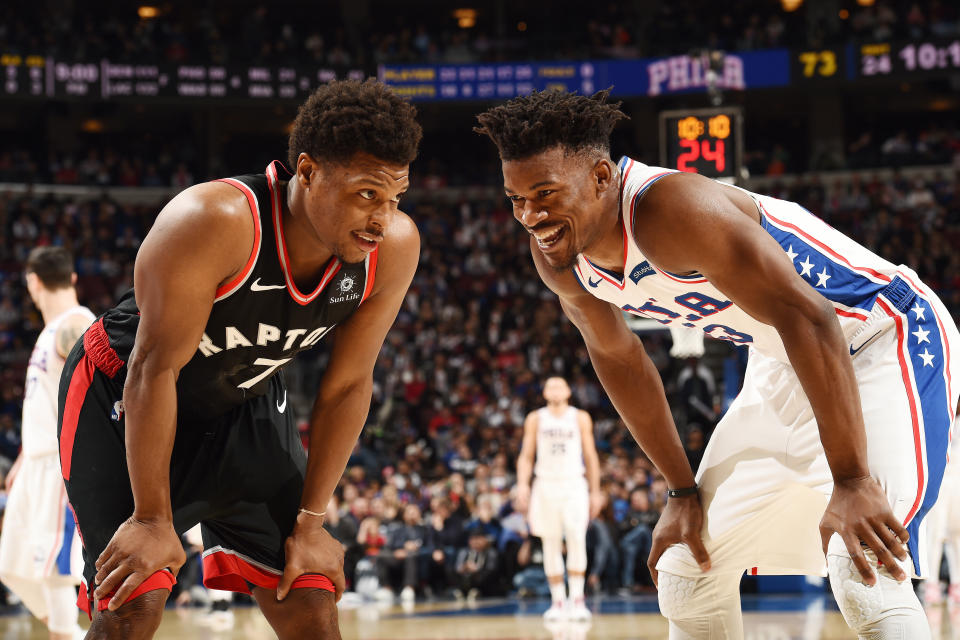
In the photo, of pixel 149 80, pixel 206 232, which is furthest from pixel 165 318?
pixel 149 80

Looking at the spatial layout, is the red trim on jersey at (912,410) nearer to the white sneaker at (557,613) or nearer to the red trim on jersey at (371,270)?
the red trim on jersey at (371,270)

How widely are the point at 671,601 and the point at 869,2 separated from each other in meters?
20.3

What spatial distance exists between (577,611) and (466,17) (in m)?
17.4

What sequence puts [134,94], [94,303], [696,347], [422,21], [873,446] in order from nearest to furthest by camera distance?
[873,446] < [696,347] < [94,303] < [134,94] < [422,21]

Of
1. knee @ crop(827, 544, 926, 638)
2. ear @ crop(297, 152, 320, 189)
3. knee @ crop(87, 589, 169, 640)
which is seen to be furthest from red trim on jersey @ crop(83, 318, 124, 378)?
knee @ crop(827, 544, 926, 638)

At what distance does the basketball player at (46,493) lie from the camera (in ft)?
15.1

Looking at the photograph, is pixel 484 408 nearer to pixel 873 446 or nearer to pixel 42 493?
pixel 42 493

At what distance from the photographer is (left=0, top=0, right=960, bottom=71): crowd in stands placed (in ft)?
61.1

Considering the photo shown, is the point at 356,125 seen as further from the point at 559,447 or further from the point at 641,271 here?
the point at 559,447

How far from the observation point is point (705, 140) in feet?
29.3

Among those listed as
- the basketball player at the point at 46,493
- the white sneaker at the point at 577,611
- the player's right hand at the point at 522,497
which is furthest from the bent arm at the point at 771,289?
the player's right hand at the point at 522,497

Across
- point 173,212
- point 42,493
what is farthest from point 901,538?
point 42,493

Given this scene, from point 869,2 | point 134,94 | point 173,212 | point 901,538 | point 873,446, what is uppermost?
point 869,2

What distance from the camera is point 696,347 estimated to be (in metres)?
9.54
